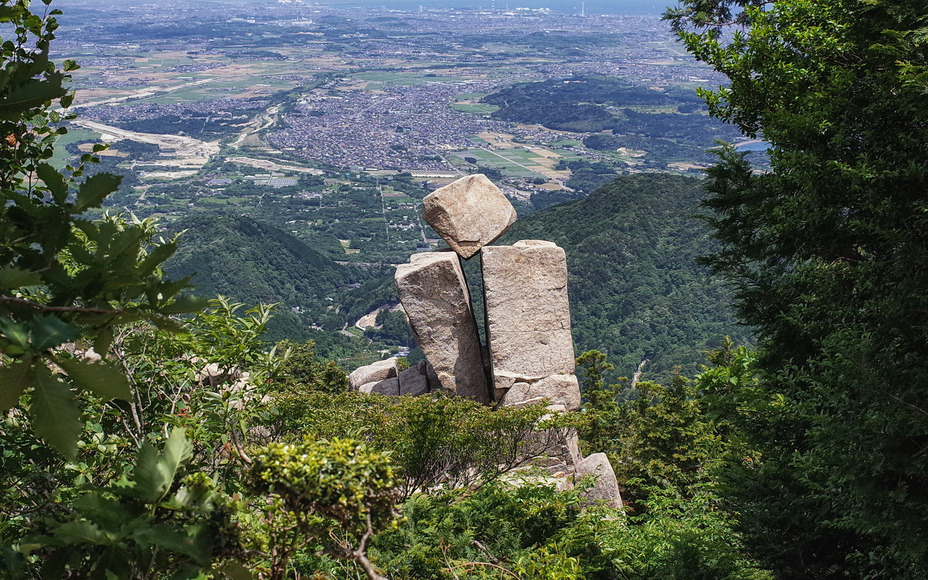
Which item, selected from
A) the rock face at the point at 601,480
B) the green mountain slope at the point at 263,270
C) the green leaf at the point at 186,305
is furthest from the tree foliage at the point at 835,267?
the green mountain slope at the point at 263,270

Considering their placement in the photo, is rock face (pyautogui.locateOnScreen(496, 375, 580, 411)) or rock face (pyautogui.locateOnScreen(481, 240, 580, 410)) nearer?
rock face (pyautogui.locateOnScreen(496, 375, 580, 411))

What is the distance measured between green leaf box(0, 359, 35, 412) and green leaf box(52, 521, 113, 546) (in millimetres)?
446

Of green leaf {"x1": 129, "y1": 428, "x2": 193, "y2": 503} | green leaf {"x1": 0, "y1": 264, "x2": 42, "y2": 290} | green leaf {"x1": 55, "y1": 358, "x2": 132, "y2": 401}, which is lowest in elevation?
green leaf {"x1": 129, "y1": 428, "x2": 193, "y2": 503}

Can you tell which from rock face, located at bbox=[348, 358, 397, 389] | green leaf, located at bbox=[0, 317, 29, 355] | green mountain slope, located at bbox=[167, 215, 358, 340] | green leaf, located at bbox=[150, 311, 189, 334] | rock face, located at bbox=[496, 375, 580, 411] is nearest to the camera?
green leaf, located at bbox=[0, 317, 29, 355]

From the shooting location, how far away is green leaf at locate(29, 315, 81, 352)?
142cm

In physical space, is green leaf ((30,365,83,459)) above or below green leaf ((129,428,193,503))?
above

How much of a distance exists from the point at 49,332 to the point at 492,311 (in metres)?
9.18

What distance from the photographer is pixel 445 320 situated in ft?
35.4

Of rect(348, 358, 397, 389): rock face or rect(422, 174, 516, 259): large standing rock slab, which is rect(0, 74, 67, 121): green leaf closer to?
rect(422, 174, 516, 259): large standing rock slab

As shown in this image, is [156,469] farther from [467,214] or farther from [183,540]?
[467,214]

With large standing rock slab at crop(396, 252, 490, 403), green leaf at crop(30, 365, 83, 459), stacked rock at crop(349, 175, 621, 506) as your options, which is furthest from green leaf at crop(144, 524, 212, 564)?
large standing rock slab at crop(396, 252, 490, 403)

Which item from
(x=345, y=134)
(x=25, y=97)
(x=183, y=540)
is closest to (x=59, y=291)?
(x=25, y=97)

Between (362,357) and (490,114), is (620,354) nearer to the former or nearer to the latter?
(362,357)

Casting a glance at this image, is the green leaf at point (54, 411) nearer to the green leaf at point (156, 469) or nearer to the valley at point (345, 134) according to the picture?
the green leaf at point (156, 469)
